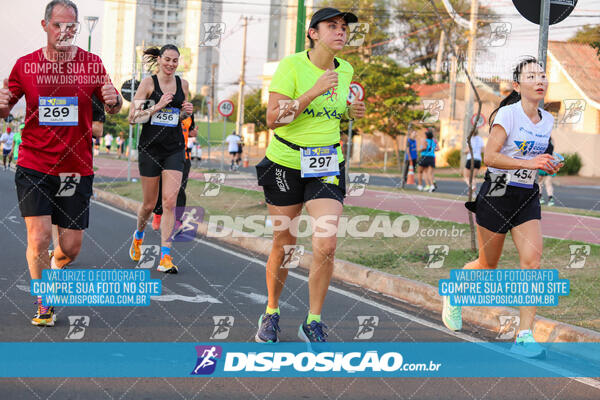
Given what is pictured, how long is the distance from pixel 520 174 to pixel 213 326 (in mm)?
2343

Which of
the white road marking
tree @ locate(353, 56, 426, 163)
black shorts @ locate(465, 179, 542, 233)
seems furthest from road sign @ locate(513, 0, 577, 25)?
tree @ locate(353, 56, 426, 163)

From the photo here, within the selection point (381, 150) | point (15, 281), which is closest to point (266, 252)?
point (15, 281)

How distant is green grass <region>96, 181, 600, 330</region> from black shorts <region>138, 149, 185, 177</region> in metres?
2.29

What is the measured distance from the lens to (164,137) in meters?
7.82

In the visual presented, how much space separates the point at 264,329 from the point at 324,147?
1.22 metres

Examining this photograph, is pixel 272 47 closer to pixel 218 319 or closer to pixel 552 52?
pixel 552 52

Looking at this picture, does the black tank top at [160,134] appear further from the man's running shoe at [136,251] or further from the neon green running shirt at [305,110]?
the neon green running shirt at [305,110]

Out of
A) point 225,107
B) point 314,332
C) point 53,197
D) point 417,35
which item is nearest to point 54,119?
point 53,197

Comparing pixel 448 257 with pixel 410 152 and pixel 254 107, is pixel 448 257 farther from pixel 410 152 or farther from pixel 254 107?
pixel 254 107

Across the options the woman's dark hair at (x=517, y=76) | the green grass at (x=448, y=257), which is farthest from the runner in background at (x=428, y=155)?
the woman's dark hair at (x=517, y=76)

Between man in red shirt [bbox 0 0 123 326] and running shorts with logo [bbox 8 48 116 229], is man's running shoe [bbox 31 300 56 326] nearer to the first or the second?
man in red shirt [bbox 0 0 123 326]

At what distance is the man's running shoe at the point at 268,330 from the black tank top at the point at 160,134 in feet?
10.2

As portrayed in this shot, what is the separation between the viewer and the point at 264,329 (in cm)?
514

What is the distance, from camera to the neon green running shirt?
500 centimetres
